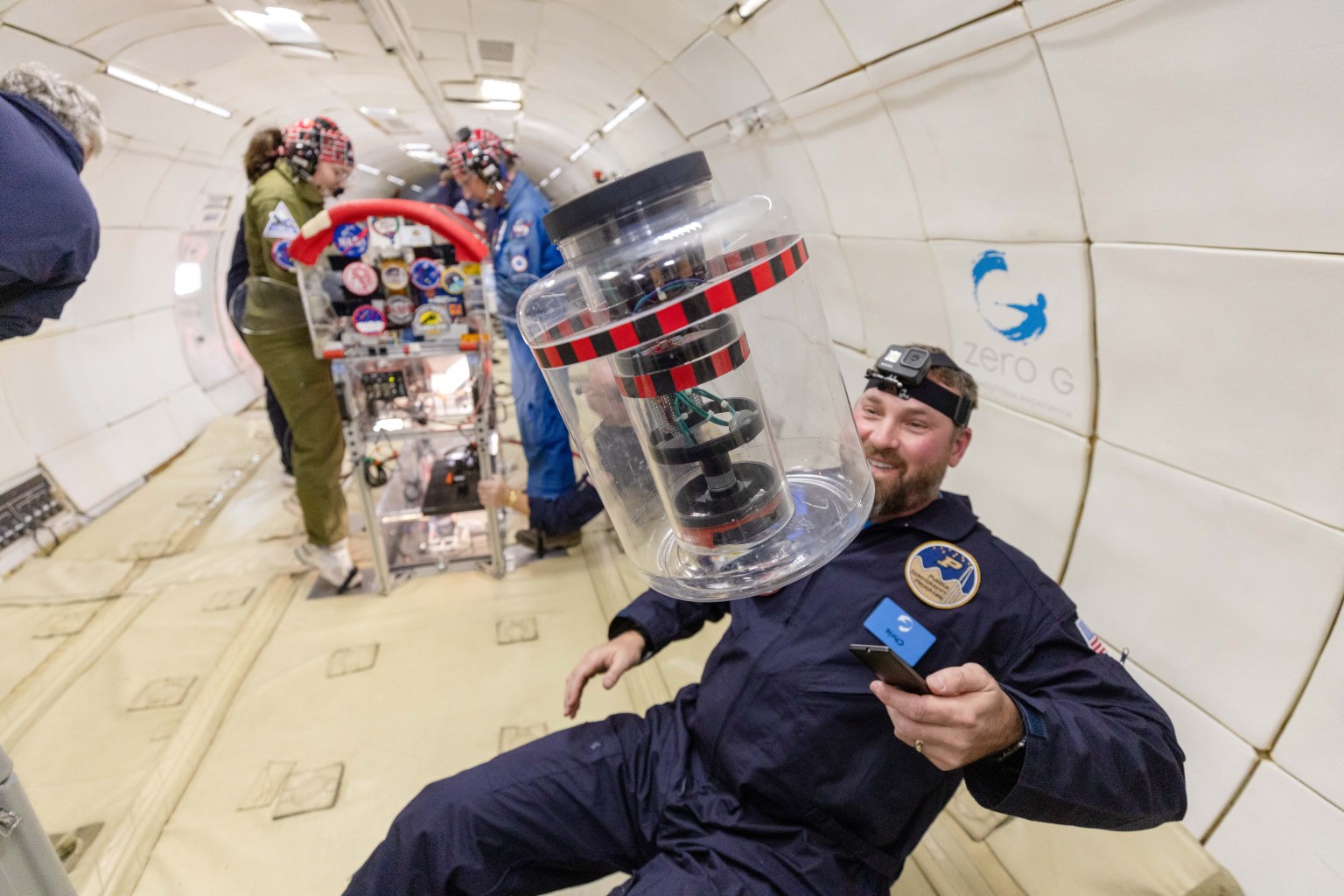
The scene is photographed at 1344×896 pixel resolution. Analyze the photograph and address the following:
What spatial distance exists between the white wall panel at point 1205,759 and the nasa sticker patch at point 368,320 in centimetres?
382

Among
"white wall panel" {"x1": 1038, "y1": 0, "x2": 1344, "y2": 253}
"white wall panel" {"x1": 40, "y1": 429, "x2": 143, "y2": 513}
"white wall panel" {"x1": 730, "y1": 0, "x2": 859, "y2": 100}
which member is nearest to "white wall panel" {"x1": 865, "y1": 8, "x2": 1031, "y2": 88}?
"white wall panel" {"x1": 1038, "y1": 0, "x2": 1344, "y2": 253}

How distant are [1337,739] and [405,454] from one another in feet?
15.6

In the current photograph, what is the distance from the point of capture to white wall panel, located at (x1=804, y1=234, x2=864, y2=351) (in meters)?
4.00

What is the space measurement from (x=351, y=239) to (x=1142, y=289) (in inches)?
137

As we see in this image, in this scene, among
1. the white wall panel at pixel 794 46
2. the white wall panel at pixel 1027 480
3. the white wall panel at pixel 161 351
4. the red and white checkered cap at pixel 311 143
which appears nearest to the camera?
the white wall panel at pixel 1027 480

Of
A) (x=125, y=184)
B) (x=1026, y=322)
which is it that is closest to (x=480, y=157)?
(x=125, y=184)

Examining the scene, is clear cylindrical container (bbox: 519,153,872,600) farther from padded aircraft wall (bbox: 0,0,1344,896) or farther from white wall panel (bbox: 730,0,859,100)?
white wall panel (bbox: 730,0,859,100)

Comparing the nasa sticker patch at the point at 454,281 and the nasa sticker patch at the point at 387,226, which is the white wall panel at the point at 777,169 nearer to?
the nasa sticker patch at the point at 454,281

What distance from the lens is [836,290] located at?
4160 mm

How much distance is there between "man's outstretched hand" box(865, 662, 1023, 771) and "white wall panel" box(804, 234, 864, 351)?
9.25 ft

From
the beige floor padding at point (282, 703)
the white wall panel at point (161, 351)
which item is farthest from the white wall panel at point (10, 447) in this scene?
the white wall panel at point (161, 351)

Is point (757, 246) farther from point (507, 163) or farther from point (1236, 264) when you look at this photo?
point (507, 163)

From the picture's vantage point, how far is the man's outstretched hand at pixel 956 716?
1319 mm

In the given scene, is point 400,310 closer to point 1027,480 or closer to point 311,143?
point 311,143
